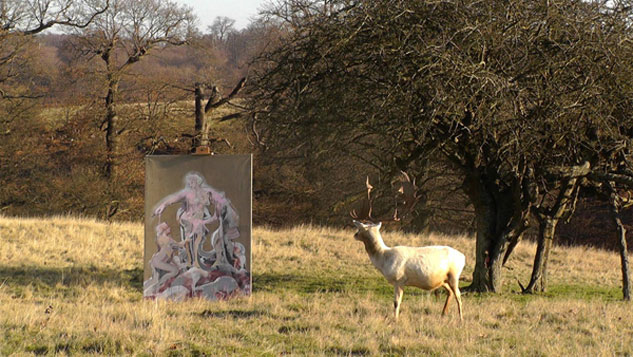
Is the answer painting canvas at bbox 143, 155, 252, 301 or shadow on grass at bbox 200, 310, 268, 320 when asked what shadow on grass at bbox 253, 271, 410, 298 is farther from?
shadow on grass at bbox 200, 310, 268, 320

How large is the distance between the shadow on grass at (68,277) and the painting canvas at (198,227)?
239 cm

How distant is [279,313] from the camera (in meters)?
11.5

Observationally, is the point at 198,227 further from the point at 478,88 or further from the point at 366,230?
the point at 478,88

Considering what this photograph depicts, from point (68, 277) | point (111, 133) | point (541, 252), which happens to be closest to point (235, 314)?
point (68, 277)

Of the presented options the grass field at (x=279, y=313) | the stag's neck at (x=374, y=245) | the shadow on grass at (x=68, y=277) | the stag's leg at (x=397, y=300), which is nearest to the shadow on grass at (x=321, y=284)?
the grass field at (x=279, y=313)

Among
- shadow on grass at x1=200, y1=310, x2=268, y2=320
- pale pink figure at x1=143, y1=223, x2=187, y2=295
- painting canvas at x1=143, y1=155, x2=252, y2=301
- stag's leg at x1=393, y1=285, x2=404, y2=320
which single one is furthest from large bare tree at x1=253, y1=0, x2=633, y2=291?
shadow on grass at x1=200, y1=310, x2=268, y2=320

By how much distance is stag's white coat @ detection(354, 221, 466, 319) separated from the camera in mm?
11047

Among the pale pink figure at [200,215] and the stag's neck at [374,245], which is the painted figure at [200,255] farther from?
the stag's neck at [374,245]

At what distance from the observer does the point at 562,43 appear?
47.5 feet

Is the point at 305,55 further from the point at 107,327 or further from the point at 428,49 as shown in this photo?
the point at 107,327

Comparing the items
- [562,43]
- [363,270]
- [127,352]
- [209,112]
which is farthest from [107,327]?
[209,112]

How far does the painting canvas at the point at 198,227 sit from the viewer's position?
14484mm

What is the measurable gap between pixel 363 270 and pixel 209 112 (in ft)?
61.4

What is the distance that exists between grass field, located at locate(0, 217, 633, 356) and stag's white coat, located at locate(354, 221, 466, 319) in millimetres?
556
